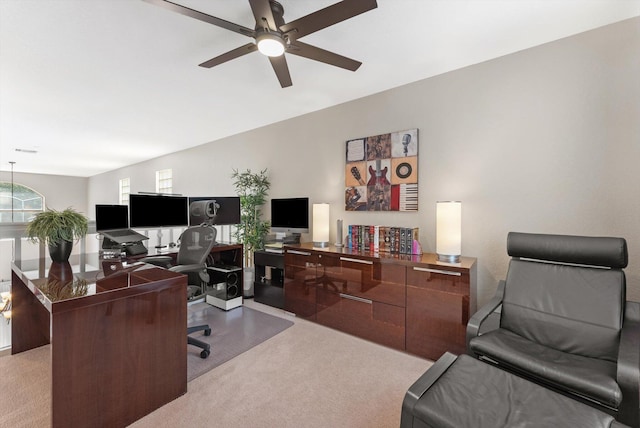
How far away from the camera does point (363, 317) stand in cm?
271

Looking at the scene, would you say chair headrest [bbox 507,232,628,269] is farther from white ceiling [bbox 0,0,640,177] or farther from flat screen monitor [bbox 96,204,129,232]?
flat screen monitor [bbox 96,204,129,232]

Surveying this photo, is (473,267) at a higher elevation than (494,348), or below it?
higher

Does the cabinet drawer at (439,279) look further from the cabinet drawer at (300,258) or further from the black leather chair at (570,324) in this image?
the cabinet drawer at (300,258)

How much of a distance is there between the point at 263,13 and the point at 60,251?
A: 2.26 metres

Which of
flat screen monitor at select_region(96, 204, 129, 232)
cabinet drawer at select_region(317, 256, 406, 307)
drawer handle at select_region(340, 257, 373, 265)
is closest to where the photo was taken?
cabinet drawer at select_region(317, 256, 406, 307)

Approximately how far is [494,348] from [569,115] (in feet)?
6.37

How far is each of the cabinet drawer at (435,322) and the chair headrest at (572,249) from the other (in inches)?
22.5

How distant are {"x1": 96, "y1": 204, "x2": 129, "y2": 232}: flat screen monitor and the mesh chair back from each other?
42.3 inches

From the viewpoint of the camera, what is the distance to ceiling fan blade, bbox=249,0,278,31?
1.46m

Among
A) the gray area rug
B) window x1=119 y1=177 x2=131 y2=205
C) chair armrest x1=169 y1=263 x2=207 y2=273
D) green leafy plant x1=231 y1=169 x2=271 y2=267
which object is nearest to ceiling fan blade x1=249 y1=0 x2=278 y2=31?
chair armrest x1=169 y1=263 x2=207 y2=273

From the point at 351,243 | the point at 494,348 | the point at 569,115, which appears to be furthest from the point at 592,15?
the point at 351,243

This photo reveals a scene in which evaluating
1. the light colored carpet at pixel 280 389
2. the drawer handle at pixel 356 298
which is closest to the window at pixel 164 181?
the light colored carpet at pixel 280 389

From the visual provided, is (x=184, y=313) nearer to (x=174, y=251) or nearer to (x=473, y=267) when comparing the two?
(x=174, y=251)

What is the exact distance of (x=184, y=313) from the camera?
74.1 inches
